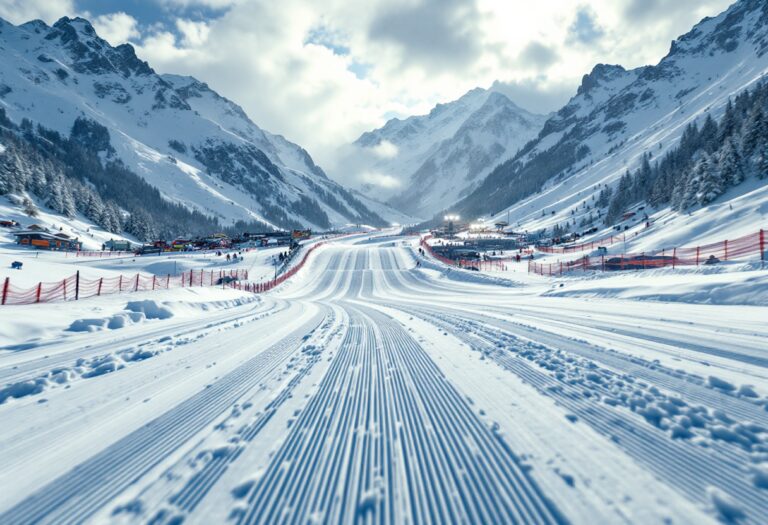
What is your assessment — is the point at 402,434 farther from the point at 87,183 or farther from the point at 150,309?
the point at 87,183

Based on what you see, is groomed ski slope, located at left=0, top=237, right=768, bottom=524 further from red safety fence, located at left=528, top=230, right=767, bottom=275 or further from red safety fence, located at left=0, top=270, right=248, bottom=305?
red safety fence, located at left=528, top=230, right=767, bottom=275

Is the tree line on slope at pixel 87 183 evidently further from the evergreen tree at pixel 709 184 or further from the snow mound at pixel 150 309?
the evergreen tree at pixel 709 184

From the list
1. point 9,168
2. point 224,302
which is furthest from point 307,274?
point 9,168

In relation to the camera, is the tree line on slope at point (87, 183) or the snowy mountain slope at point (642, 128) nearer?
the tree line on slope at point (87, 183)

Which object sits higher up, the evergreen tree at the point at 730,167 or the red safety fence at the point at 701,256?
the evergreen tree at the point at 730,167

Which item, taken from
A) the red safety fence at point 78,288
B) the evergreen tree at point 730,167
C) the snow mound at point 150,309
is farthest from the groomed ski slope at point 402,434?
the evergreen tree at point 730,167

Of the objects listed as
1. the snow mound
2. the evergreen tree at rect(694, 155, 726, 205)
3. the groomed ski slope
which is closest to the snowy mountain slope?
the evergreen tree at rect(694, 155, 726, 205)

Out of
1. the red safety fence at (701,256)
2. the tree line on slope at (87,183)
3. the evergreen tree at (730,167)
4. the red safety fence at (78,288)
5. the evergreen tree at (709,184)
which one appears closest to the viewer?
the red safety fence at (78,288)

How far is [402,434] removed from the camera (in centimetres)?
327

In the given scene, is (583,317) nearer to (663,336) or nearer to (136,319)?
(663,336)

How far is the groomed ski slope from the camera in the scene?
7.61 feet

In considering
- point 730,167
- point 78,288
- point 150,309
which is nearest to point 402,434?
point 150,309

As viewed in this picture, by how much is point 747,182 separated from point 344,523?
60826 mm

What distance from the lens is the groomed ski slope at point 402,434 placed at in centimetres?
232
